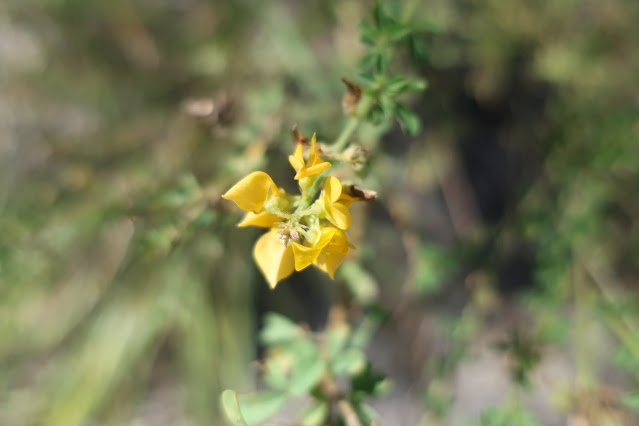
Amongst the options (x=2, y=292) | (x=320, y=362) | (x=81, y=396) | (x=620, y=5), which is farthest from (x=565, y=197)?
(x=2, y=292)

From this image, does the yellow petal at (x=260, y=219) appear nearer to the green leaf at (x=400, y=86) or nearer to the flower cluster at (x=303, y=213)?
the flower cluster at (x=303, y=213)

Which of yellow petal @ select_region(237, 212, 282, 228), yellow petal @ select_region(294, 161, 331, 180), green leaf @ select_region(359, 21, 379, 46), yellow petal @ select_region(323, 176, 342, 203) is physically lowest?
yellow petal @ select_region(323, 176, 342, 203)

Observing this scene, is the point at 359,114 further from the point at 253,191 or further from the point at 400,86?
the point at 253,191

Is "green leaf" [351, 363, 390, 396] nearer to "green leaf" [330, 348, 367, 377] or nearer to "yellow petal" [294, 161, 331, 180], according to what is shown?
"green leaf" [330, 348, 367, 377]

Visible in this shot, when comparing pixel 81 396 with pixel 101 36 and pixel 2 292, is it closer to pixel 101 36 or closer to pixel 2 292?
pixel 2 292

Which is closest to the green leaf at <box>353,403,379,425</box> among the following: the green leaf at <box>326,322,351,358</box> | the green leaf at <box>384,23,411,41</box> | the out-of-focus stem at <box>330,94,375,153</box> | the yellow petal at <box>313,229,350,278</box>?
the green leaf at <box>326,322,351,358</box>

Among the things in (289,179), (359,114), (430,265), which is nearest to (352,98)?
(359,114)
